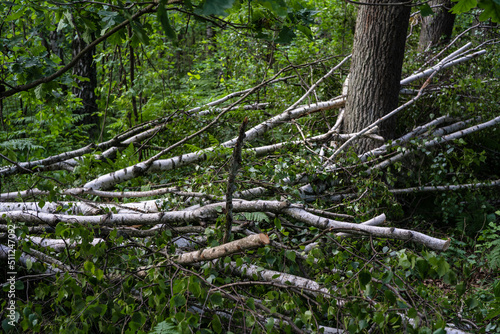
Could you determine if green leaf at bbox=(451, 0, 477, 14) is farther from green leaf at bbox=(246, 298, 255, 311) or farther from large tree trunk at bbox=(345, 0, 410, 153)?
large tree trunk at bbox=(345, 0, 410, 153)

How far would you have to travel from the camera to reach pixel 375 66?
5.11 metres

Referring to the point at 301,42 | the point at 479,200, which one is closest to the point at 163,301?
the point at 479,200

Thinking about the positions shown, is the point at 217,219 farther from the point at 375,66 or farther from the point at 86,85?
the point at 86,85

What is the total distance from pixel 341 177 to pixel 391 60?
1.71m

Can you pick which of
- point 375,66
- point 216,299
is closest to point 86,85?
point 375,66

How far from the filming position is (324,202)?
427 cm

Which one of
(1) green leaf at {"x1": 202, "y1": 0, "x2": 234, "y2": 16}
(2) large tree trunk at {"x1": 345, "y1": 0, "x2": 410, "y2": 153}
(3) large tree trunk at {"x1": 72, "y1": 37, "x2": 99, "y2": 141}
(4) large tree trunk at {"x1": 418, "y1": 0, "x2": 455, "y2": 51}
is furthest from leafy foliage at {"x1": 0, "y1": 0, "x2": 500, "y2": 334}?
(3) large tree trunk at {"x1": 72, "y1": 37, "x2": 99, "y2": 141}

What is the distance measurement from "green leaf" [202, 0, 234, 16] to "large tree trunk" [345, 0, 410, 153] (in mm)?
→ 4043

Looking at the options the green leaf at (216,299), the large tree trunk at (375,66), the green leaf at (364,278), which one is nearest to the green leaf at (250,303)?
the green leaf at (216,299)

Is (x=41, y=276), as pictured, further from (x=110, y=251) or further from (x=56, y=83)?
(x=56, y=83)

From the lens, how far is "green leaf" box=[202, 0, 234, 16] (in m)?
1.40

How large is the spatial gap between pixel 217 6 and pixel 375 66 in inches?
163

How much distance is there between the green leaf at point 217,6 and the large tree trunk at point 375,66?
4043mm

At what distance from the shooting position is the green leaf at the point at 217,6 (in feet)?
4.59
